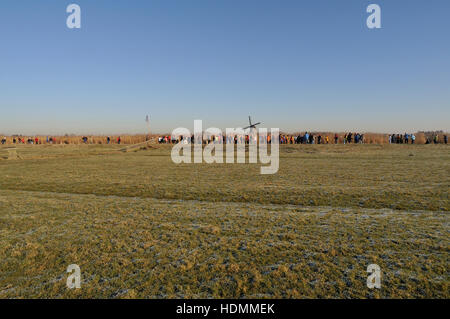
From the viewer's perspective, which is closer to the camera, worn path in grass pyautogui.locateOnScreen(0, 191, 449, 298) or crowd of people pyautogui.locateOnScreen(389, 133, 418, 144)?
worn path in grass pyautogui.locateOnScreen(0, 191, 449, 298)

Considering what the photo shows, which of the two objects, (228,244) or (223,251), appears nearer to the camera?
(223,251)

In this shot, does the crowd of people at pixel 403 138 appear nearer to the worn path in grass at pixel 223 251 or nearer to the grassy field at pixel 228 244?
the grassy field at pixel 228 244

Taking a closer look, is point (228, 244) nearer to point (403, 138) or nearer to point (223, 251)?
point (223, 251)

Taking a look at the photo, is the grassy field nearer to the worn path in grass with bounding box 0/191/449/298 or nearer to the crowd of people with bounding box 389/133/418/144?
the worn path in grass with bounding box 0/191/449/298

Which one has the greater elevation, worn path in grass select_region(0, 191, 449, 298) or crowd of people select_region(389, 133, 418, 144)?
crowd of people select_region(389, 133, 418, 144)

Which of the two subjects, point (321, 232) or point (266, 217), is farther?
point (266, 217)

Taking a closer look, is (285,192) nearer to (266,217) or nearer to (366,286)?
(266,217)

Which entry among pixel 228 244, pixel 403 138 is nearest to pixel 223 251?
pixel 228 244

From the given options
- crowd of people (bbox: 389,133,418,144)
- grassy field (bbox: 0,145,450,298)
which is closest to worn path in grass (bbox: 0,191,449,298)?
grassy field (bbox: 0,145,450,298)

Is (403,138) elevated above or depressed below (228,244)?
above

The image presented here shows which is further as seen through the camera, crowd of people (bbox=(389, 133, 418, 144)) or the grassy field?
crowd of people (bbox=(389, 133, 418, 144))
